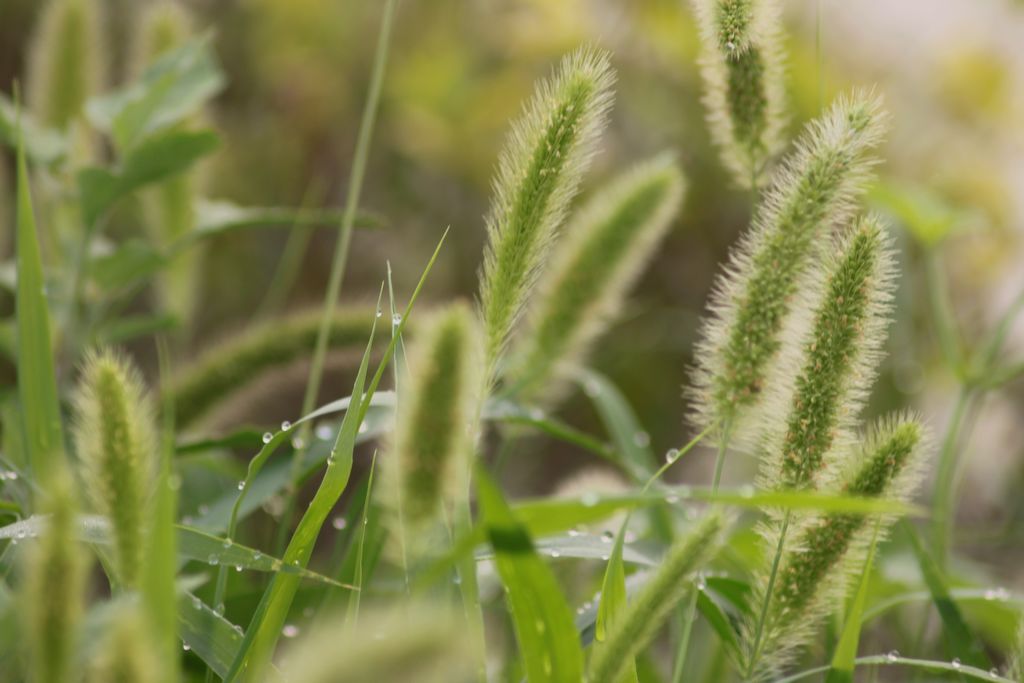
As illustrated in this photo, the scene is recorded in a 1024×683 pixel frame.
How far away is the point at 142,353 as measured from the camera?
2.34 m

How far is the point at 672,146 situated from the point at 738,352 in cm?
178

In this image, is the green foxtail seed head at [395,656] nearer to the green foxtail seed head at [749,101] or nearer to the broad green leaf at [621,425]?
the green foxtail seed head at [749,101]

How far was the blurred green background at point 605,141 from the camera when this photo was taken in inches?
84.0

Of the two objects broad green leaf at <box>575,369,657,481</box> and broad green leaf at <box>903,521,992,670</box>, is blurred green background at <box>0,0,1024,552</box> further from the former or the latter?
broad green leaf at <box>903,521,992,670</box>

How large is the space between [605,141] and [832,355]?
195 centimetres

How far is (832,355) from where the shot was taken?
508 millimetres

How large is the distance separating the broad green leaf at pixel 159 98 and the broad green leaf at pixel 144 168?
29 mm

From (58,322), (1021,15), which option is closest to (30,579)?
(58,322)

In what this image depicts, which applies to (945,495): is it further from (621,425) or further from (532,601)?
(532,601)

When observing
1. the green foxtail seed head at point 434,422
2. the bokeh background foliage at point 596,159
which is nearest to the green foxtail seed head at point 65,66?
the green foxtail seed head at point 434,422

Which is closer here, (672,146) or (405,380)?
(405,380)

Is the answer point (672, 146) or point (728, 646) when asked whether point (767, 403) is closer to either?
point (728, 646)

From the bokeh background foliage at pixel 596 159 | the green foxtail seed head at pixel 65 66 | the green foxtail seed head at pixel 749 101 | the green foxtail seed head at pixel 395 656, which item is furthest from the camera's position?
the bokeh background foliage at pixel 596 159

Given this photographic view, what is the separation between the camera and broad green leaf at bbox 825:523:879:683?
51cm
